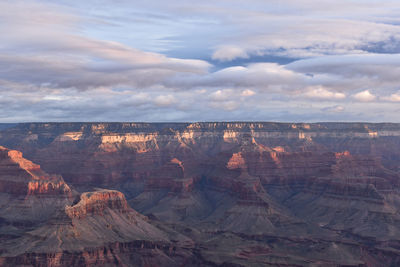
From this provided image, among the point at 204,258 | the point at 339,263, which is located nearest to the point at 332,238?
the point at 339,263

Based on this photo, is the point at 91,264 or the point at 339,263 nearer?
the point at 91,264

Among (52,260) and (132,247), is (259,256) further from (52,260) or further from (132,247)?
(52,260)

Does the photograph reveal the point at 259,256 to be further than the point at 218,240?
No

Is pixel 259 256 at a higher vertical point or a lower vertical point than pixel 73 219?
lower

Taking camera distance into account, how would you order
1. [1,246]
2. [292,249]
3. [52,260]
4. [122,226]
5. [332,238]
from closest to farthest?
[52,260] < [1,246] < [122,226] < [292,249] < [332,238]

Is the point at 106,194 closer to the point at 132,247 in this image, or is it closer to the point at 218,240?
the point at 132,247

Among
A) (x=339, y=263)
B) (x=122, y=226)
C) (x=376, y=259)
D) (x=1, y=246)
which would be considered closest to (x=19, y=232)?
(x=1, y=246)

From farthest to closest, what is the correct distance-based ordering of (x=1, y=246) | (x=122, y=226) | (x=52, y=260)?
(x=122, y=226), (x=1, y=246), (x=52, y=260)

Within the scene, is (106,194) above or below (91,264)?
above

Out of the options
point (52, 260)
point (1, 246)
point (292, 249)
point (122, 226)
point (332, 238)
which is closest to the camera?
point (52, 260)
